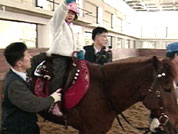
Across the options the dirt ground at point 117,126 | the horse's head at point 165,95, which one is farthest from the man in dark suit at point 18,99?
the dirt ground at point 117,126

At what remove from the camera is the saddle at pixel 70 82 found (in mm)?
1786

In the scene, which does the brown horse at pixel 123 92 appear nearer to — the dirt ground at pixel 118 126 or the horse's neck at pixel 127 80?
the horse's neck at pixel 127 80

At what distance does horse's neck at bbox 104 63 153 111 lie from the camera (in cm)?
170

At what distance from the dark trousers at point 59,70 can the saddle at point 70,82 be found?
1.2 inches

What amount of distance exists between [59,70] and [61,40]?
228 mm

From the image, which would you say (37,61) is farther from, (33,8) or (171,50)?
(33,8)

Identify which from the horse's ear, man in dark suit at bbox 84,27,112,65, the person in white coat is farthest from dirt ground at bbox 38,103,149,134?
the horse's ear

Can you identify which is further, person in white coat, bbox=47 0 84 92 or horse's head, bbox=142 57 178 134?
person in white coat, bbox=47 0 84 92

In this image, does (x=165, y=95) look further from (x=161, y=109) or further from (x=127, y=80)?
(x=127, y=80)

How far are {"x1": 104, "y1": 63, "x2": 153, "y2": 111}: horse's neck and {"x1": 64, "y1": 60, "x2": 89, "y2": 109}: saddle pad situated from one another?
6.5 inches

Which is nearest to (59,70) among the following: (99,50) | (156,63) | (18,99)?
(18,99)

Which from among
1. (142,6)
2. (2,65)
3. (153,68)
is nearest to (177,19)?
(142,6)

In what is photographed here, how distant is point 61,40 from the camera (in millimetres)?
1872

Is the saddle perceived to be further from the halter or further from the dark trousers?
the halter
